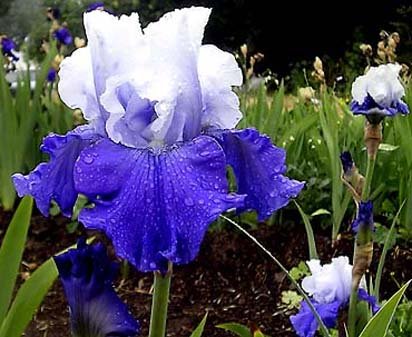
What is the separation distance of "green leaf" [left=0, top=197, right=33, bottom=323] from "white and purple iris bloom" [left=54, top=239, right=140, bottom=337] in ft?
1.67

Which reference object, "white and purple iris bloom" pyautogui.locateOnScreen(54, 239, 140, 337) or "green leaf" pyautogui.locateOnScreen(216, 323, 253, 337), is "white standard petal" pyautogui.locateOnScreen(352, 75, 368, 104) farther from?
"white and purple iris bloom" pyautogui.locateOnScreen(54, 239, 140, 337)

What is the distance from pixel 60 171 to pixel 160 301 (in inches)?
7.3

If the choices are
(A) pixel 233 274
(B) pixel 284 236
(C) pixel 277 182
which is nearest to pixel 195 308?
(A) pixel 233 274

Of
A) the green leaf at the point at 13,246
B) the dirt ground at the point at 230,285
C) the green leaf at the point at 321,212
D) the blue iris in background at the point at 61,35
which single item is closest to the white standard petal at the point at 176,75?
the green leaf at the point at 13,246

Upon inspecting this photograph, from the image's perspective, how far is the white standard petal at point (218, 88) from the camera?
918 mm

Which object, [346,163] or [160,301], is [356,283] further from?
[160,301]

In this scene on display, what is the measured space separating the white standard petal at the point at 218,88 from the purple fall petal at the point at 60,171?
13 centimetres

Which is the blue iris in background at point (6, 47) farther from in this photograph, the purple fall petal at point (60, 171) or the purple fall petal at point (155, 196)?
the purple fall petal at point (155, 196)

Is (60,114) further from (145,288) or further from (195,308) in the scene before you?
(195,308)

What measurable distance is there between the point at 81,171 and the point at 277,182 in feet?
0.77

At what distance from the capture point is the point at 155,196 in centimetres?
80

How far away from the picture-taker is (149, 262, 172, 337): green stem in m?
0.85

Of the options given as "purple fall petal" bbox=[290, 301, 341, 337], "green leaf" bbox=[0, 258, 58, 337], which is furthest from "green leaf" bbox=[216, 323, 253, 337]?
"green leaf" bbox=[0, 258, 58, 337]

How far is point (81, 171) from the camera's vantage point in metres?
0.86
